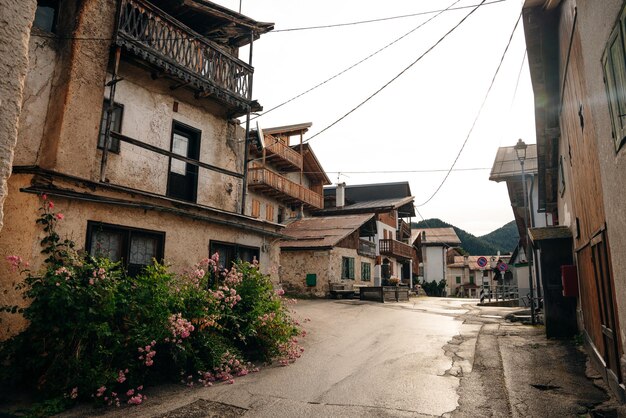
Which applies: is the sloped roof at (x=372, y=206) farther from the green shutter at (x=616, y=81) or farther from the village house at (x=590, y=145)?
the green shutter at (x=616, y=81)

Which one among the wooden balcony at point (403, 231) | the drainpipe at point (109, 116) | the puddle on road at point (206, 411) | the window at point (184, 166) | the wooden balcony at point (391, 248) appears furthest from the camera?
the wooden balcony at point (403, 231)

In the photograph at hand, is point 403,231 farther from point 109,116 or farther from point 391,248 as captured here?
point 109,116

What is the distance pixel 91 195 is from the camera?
7871 millimetres

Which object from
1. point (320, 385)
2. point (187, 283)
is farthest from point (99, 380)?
point (320, 385)

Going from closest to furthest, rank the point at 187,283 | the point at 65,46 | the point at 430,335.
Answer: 1. the point at 187,283
2. the point at 65,46
3. the point at 430,335

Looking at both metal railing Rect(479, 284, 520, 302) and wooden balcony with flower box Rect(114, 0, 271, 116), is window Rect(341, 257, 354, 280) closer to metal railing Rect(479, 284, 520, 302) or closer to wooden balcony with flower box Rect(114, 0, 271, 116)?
metal railing Rect(479, 284, 520, 302)

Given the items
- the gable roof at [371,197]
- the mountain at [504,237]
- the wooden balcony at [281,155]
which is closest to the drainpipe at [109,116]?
the wooden balcony at [281,155]

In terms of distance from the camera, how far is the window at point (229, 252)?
10727 millimetres

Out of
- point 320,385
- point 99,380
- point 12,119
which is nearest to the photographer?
point 12,119

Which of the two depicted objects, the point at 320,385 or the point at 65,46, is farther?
the point at 65,46

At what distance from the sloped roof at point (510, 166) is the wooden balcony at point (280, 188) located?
1303 centimetres

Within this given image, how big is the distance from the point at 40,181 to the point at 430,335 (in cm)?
979

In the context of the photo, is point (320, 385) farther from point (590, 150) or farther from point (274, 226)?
point (274, 226)

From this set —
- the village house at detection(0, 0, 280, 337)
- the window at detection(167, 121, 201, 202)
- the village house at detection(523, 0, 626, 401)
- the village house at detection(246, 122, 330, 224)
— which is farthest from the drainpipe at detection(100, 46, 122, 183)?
the village house at detection(246, 122, 330, 224)
